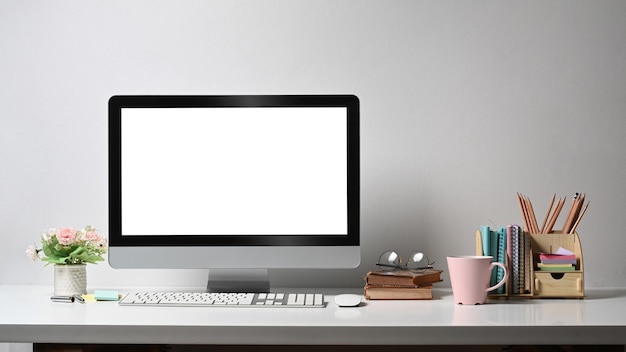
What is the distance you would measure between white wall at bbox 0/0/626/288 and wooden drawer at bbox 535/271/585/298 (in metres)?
0.28

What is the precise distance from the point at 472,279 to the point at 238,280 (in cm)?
53

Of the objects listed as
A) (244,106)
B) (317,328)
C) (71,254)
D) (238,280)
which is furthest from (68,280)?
(317,328)

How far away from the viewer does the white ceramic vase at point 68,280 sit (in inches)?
65.3

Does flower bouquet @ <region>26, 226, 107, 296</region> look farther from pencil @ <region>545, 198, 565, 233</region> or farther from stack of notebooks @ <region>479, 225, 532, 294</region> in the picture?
pencil @ <region>545, 198, 565, 233</region>

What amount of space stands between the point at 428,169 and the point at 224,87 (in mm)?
578

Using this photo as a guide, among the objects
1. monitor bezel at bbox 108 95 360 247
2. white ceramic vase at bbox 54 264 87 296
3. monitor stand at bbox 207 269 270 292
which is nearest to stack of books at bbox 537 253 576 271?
monitor bezel at bbox 108 95 360 247

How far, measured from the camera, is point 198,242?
1611 mm

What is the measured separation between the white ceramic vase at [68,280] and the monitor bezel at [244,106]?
5.2 inches

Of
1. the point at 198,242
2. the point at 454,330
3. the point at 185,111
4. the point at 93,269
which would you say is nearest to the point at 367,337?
the point at 454,330

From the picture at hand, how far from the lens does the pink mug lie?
151 cm

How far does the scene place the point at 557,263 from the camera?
162 centimetres

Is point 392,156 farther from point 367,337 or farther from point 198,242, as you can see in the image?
point 367,337

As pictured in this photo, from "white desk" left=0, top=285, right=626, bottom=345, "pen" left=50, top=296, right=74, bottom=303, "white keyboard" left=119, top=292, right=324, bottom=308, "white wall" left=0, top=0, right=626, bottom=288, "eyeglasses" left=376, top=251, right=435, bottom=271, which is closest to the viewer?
"white desk" left=0, top=285, right=626, bottom=345

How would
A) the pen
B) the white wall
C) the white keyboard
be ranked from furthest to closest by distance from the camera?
1. the white wall
2. the pen
3. the white keyboard
